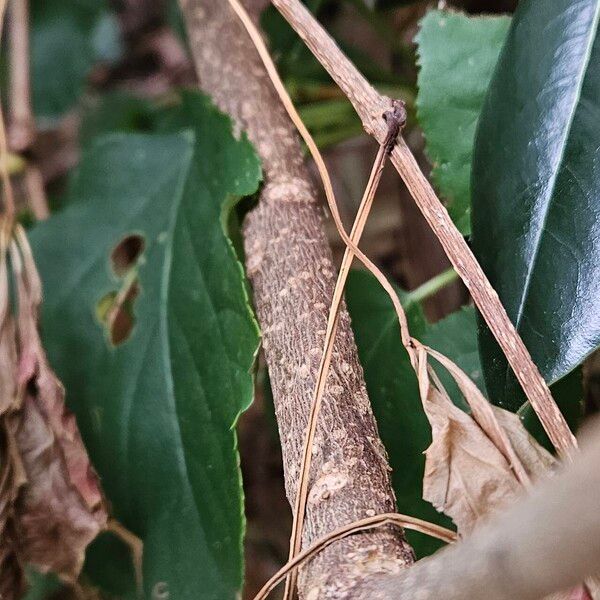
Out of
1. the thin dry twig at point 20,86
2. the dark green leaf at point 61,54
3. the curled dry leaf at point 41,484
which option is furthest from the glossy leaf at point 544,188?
the dark green leaf at point 61,54

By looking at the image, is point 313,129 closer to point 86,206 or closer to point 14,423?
point 86,206

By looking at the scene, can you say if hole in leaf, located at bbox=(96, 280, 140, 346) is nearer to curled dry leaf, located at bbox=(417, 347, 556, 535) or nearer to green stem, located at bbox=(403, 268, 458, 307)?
green stem, located at bbox=(403, 268, 458, 307)

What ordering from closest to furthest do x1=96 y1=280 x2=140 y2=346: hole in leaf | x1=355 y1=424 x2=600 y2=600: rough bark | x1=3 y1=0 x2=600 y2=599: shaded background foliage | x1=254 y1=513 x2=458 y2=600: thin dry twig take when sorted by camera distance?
x1=355 y1=424 x2=600 y2=600: rough bark
x1=254 y1=513 x2=458 y2=600: thin dry twig
x1=3 y1=0 x2=600 y2=599: shaded background foliage
x1=96 y1=280 x2=140 y2=346: hole in leaf

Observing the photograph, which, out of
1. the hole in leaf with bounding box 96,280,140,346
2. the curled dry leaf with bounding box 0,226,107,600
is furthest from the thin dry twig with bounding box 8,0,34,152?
the curled dry leaf with bounding box 0,226,107,600

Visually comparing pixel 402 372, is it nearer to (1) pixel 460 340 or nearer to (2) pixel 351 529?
(1) pixel 460 340

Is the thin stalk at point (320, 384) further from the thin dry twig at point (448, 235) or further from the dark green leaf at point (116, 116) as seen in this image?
the dark green leaf at point (116, 116)

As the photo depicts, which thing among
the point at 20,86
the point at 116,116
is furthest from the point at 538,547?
the point at 116,116

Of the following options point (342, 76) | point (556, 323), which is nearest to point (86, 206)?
point (342, 76)
